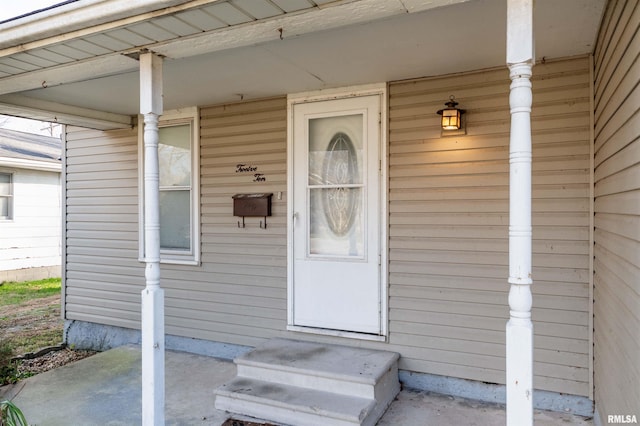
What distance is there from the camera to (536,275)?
3170mm

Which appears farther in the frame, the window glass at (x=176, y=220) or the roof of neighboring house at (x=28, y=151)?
the roof of neighboring house at (x=28, y=151)

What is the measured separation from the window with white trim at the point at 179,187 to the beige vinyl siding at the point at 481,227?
214cm

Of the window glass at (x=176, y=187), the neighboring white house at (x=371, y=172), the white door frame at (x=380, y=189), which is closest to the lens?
the neighboring white house at (x=371, y=172)

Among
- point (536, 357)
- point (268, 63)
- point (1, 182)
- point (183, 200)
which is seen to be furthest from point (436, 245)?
point (1, 182)

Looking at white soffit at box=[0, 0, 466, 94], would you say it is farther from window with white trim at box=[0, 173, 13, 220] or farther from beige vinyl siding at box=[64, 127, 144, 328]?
window with white trim at box=[0, 173, 13, 220]

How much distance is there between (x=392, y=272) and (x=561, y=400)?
1.49 metres

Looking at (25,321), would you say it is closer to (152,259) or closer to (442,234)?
(152,259)

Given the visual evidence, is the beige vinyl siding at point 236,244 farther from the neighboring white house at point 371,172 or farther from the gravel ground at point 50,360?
the gravel ground at point 50,360

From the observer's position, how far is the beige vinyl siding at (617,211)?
1.75 meters

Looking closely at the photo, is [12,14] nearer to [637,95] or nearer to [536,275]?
[637,95]

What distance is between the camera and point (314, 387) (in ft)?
10.5

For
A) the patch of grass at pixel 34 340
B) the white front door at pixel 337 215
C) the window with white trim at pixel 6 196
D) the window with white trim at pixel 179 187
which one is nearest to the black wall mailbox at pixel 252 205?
the white front door at pixel 337 215

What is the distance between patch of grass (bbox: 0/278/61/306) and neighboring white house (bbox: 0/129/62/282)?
33cm

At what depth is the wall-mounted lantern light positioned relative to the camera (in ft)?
10.8
